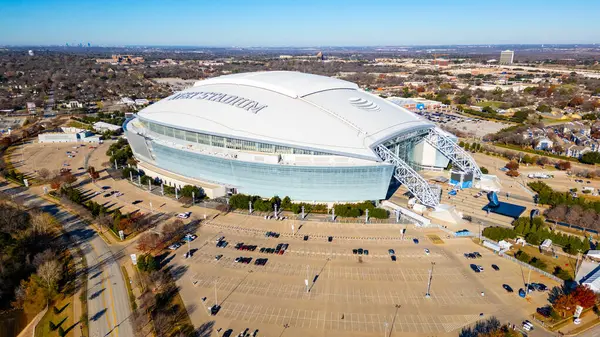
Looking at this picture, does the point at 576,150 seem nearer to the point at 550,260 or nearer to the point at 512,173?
the point at 512,173

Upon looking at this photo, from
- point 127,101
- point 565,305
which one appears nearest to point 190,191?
point 565,305

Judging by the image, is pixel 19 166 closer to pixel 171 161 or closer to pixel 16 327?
pixel 171 161

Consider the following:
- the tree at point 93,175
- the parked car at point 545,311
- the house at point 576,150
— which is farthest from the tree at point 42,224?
the house at point 576,150

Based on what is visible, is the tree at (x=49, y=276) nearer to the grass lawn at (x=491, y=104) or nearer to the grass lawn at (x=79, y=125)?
the grass lawn at (x=79, y=125)

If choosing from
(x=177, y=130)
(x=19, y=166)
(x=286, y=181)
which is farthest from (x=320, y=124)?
(x=19, y=166)

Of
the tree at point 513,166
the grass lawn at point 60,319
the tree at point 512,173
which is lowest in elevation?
the grass lawn at point 60,319
